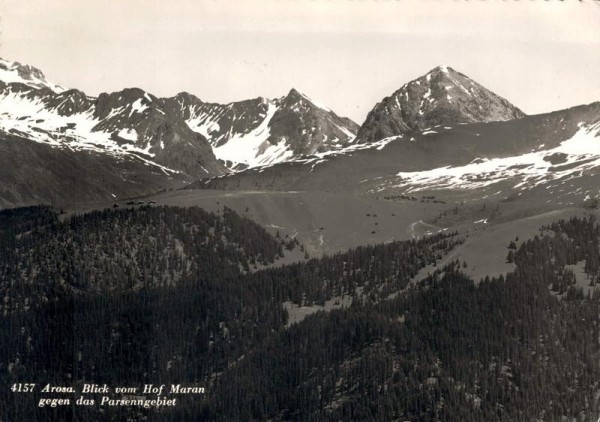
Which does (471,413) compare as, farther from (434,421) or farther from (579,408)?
(579,408)

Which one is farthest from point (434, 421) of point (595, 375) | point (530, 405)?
point (595, 375)

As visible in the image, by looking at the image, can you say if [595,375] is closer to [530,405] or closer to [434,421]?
[530,405]

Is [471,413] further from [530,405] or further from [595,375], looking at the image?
[595,375]

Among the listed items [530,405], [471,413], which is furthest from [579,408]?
[471,413]

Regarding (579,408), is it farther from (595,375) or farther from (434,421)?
(434,421)

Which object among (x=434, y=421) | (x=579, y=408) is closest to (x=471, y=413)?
(x=434, y=421)
